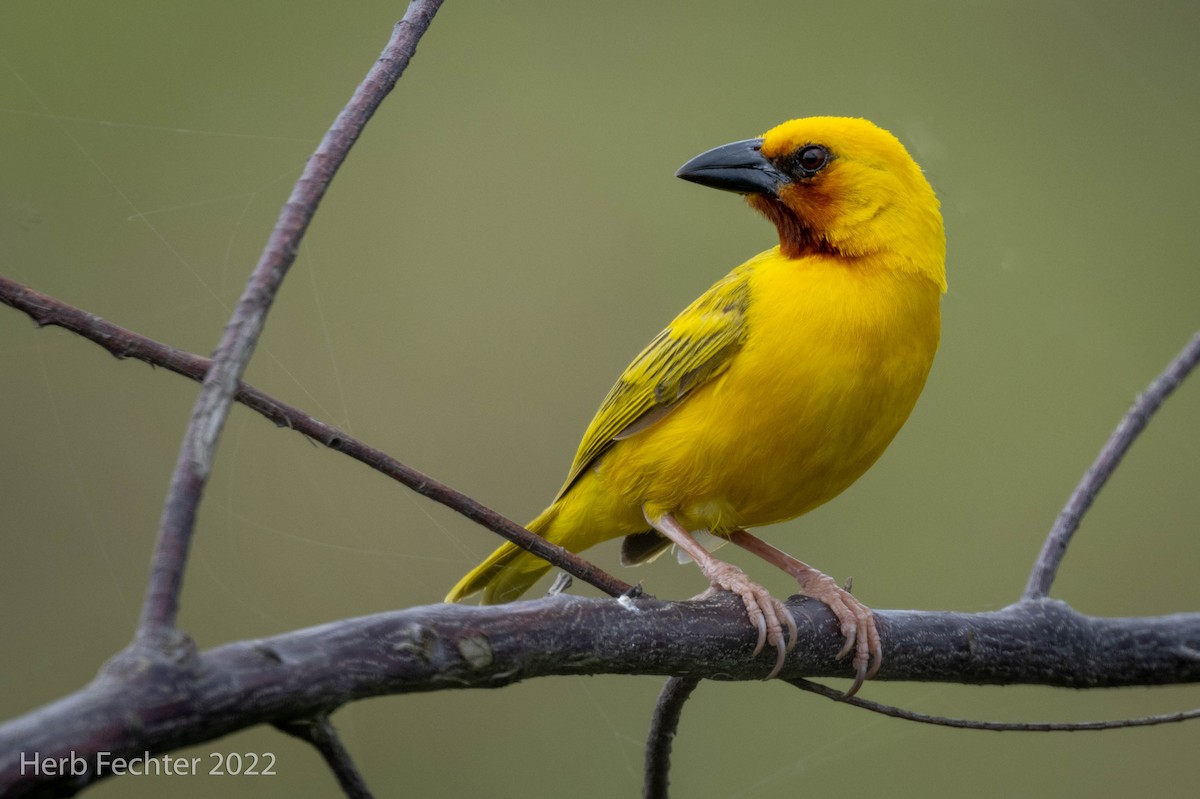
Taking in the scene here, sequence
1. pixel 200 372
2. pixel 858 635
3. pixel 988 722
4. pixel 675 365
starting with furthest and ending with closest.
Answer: pixel 675 365, pixel 858 635, pixel 988 722, pixel 200 372

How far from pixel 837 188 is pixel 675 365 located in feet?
2.00

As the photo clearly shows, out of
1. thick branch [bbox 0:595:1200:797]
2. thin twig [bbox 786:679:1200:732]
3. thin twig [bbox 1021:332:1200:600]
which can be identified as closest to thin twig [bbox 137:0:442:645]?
thick branch [bbox 0:595:1200:797]

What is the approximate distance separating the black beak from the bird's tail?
0.97 meters

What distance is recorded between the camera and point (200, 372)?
4.69 feet

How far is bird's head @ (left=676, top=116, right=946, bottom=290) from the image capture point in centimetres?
269

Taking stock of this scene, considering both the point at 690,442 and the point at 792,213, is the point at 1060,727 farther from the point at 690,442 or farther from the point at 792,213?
the point at 792,213

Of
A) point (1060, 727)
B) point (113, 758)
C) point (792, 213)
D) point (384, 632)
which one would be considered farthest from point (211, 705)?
point (792, 213)

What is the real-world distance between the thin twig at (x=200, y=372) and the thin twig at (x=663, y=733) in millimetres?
812

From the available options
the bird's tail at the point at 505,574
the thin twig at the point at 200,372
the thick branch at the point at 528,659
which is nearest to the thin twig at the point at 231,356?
the thick branch at the point at 528,659

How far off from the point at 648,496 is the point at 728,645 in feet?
2.60

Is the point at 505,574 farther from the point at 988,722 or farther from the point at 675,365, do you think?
the point at 988,722

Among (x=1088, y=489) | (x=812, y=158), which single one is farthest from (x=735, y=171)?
(x=1088, y=489)

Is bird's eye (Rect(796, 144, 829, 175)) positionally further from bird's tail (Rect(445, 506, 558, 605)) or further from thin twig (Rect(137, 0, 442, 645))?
thin twig (Rect(137, 0, 442, 645))

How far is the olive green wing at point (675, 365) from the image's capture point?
8.70 ft
